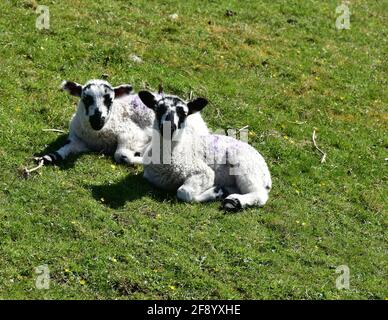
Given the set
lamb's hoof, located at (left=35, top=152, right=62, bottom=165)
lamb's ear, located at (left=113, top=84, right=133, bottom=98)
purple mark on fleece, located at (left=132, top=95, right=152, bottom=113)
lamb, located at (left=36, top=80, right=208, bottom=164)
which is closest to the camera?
lamb's hoof, located at (left=35, top=152, right=62, bottom=165)

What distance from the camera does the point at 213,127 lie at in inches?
755

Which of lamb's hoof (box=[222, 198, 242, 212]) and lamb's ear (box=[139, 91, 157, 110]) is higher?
lamb's ear (box=[139, 91, 157, 110])

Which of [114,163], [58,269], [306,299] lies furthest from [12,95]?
[306,299]

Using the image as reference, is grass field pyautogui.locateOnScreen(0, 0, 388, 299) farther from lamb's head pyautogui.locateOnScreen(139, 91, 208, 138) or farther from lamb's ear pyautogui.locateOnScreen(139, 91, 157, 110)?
lamb's ear pyautogui.locateOnScreen(139, 91, 157, 110)

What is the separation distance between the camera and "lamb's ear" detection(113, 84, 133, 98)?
55.4 ft

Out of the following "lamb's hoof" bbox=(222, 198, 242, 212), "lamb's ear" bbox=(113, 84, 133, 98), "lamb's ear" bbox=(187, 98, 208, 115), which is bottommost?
"lamb's hoof" bbox=(222, 198, 242, 212)

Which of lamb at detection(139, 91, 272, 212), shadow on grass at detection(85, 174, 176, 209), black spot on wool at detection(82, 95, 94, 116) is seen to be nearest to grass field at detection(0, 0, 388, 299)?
shadow on grass at detection(85, 174, 176, 209)

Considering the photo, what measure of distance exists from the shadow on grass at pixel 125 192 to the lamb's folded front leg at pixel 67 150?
1.06 meters

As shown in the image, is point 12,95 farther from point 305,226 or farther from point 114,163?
point 305,226

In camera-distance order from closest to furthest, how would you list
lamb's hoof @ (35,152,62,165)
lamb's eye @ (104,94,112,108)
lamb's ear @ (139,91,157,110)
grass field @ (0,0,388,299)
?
1. grass field @ (0,0,388,299)
2. lamb's ear @ (139,91,157,110)
3. lamb's hoof @ (35,152,62,165)
4. lamb's eye @ (104,94,112,108)

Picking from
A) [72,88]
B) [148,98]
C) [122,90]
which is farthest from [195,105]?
[72,88]

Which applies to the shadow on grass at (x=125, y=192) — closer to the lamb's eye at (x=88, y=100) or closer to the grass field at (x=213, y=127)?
the grass field at (x=213, y=127)

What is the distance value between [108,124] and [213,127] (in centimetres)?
332

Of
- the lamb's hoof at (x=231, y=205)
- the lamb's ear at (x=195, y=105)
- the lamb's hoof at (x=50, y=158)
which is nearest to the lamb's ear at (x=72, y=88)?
the lamb's hoof at (x=50, y=158)
